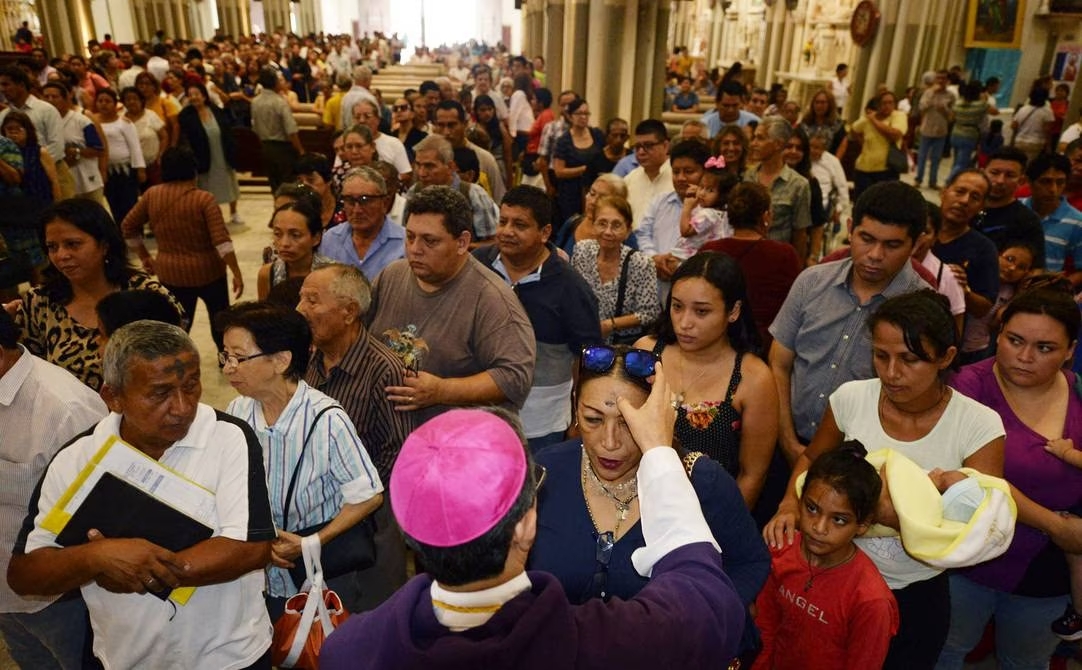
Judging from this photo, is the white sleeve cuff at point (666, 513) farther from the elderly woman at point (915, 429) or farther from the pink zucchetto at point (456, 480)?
→ the elderly woman at point (915, 429)

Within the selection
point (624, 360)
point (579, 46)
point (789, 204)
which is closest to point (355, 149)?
point (789, 204)

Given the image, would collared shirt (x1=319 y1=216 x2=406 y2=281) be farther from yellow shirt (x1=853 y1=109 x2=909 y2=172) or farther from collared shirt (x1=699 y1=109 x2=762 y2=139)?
yellow shirt (x1=853 y1=109 x2=909 y2=172)

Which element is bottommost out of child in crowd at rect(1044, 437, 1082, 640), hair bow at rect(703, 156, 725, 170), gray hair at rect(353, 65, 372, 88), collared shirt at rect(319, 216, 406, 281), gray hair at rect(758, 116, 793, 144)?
child in crowd at rect(1044, 437, 1082, 640)

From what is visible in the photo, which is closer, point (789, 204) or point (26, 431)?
point (26, 431)

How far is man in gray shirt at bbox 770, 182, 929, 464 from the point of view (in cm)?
278

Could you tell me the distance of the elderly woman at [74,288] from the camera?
2.96 meters

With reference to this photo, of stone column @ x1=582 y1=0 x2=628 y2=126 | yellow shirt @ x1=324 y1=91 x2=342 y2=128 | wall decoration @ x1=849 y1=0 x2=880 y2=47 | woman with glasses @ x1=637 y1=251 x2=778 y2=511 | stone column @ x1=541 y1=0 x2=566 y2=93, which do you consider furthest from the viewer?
wall decoration @ x1=849 y1=0 x2=880 y2=47

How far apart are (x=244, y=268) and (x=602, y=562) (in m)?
7.40

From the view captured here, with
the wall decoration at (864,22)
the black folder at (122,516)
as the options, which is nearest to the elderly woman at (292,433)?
the black folder at (122,516)

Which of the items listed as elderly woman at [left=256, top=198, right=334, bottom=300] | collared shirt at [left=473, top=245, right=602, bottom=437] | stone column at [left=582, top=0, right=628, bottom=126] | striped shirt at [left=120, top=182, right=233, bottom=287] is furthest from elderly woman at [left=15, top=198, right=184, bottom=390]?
stone column at [left=582, top=0, right=628, bottom=126]

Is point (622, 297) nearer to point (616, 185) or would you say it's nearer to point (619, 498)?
point (616, 185)

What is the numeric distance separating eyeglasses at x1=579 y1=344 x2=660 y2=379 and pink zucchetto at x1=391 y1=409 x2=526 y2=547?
67cm

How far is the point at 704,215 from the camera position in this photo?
14.2 feet

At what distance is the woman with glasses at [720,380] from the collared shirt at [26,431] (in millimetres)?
2006
